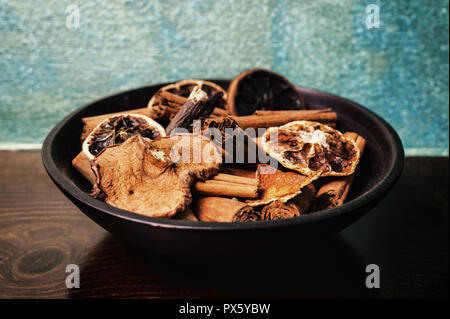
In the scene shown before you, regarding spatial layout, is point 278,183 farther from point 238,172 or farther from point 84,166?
point 84,166

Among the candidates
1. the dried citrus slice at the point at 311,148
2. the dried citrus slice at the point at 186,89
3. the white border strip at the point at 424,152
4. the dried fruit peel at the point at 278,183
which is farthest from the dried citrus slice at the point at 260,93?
the white border strip at the point at 424,152

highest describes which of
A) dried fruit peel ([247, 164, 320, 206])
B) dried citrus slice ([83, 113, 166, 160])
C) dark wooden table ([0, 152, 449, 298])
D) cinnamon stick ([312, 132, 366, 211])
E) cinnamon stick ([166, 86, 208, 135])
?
cinnamon stick ([166, 86, 208, 135])

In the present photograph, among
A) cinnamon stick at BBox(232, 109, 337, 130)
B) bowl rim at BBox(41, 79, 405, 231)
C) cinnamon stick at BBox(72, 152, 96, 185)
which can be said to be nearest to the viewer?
bowl rim at BBox(41, 79, 405, 231)

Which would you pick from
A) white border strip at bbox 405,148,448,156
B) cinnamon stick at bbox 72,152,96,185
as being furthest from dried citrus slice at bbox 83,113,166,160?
white border strip at bbox 405,148,448,156

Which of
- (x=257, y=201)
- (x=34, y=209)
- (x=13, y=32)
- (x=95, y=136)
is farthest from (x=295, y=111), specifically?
(x=13, y=32)

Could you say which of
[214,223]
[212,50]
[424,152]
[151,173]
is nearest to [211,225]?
[214,223]

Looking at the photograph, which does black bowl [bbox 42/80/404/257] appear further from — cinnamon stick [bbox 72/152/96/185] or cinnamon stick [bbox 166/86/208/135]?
cinnamon stick [bbox 166/86/208/135]
